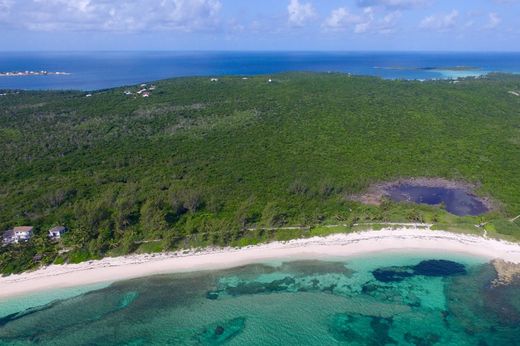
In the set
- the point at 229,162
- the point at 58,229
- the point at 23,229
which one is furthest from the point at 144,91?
the point at 58,229

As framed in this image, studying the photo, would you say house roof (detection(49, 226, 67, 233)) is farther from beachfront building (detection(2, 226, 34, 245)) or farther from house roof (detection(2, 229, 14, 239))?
house roof (detection(2, 229, 14, 239))

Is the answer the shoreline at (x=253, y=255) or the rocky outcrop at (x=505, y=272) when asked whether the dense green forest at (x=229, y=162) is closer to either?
the shoreline at (x=253, y=255)

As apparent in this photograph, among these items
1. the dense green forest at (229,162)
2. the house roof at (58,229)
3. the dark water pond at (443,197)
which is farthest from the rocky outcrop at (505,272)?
the house roof at (58,229)

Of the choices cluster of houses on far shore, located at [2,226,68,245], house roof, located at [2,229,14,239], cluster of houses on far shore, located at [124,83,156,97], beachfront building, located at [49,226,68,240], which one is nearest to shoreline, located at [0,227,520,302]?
beachfront building, located at [49,226,68,240]

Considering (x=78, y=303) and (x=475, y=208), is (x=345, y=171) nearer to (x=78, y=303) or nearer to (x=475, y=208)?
(x=475, y=208)

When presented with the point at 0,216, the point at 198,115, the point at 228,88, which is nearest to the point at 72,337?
the point at 0,216
